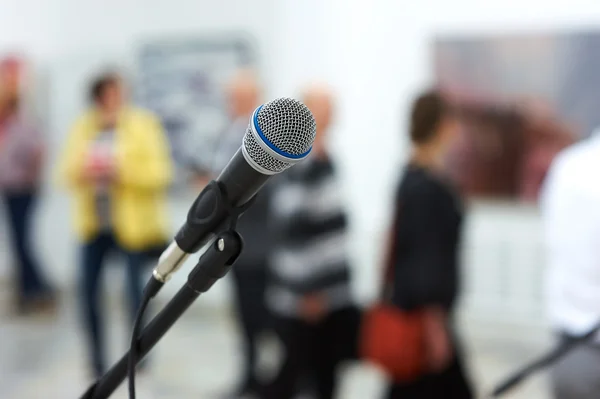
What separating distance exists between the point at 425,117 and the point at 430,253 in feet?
1.43

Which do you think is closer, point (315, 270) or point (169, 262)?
point (169, 262)

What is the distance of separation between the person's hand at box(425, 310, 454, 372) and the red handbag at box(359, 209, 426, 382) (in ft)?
0.06

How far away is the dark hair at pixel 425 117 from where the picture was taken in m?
1.94

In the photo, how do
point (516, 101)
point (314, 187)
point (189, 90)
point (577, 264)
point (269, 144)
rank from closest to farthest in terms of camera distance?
point (269, 144) → point (577, 264) → point (314, 187) → point (516, 101) → point (189, 90)

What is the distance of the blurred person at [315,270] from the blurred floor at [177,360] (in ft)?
3.13

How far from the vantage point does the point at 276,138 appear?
76 cm

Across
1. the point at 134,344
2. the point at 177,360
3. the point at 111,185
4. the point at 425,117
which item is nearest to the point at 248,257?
the point at 111,185

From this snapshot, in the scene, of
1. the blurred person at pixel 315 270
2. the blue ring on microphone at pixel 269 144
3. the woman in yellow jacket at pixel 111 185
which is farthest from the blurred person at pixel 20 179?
the blue ring on microphone at pixel 269 144

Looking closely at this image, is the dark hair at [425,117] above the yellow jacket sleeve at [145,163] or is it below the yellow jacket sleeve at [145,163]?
above

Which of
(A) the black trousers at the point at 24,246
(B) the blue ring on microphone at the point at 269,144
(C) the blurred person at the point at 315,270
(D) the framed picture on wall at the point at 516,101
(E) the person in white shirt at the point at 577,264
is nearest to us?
(B) the blue ring on microphone at the point at 269,144

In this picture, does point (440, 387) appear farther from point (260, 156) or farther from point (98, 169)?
point (98, 169)

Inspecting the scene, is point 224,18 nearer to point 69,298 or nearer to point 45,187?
point 45,187

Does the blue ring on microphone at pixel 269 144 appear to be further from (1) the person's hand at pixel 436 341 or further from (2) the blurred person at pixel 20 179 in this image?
(2) the blurred person at pixel 20 179

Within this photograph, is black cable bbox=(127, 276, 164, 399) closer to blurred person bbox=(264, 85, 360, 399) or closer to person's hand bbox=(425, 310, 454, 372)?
person's hand bbox=(425, 310, 454, 372)
